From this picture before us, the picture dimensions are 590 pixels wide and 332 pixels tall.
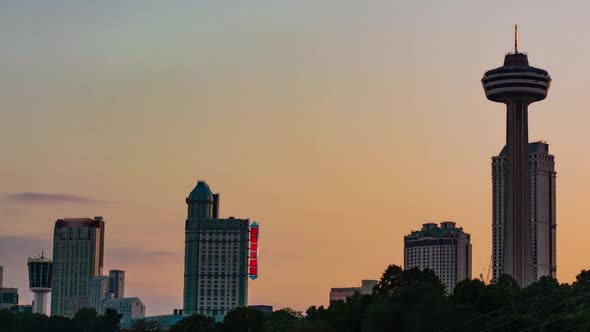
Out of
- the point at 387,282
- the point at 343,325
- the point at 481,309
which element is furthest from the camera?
the point at 387,282

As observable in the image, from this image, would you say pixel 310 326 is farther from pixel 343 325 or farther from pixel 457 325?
pixel 457 325

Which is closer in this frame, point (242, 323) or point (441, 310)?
point (441, 310)

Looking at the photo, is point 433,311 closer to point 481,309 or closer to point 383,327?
point 383,327

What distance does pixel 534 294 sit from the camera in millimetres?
190500

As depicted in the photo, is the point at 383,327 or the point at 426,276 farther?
the point at 426,276

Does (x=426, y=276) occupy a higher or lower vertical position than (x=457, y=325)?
higher

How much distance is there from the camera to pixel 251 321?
198250 millimetres

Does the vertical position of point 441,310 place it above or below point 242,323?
below

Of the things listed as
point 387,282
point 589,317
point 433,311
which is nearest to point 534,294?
point 387,282

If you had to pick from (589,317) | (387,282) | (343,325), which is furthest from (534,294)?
(589,317)

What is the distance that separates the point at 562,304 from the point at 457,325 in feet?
192

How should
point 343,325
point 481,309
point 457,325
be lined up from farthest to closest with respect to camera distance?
point 343,325, point 481,309, point 457,325

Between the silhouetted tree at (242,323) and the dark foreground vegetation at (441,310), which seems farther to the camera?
the silhouetted tree at (242,323)

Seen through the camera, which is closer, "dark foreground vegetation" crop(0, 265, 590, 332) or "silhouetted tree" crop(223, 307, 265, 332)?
"dark foreground vegetation" crop(0, 265, 590, 332)
